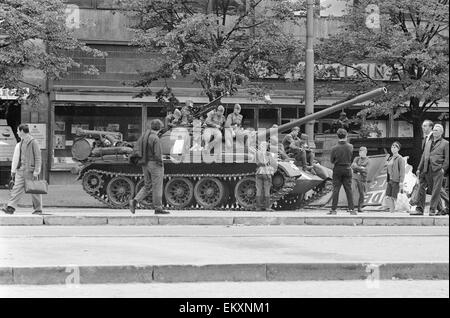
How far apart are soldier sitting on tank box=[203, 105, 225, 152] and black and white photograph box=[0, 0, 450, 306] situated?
0.17ft

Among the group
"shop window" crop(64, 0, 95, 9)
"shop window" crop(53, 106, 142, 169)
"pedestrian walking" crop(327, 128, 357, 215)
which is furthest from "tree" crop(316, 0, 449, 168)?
"shop window" crop(64, 0, 95, 9)

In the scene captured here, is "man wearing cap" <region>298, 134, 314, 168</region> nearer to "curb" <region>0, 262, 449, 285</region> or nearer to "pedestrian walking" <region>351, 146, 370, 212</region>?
"pedestrian walking" <region>351, 146, 370, 212</region>

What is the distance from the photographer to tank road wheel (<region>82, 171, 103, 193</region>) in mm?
22938

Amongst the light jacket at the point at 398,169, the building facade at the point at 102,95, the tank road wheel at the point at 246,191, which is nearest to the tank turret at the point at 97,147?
the tank road wheel at the point at 246,191

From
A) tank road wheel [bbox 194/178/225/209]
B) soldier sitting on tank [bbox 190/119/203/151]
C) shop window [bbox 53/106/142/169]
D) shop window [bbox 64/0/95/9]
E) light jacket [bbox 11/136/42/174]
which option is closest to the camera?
light jacket [bbox 11/136/42/174]

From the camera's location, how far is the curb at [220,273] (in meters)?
8.73

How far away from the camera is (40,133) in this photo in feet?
109

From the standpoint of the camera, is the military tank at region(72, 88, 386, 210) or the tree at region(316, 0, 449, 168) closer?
the military tank at region(72, 88, 386, 210)

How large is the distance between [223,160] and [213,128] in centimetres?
90

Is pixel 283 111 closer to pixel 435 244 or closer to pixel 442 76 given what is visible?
pixel 442 76

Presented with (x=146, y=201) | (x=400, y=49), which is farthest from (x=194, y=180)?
(x=400, y=49)

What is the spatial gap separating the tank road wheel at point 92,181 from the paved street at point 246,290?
14375mm

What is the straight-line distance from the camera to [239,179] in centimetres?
2223

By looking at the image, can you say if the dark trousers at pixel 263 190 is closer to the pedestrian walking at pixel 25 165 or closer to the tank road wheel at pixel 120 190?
the tank road wheel at pixel 120 190
